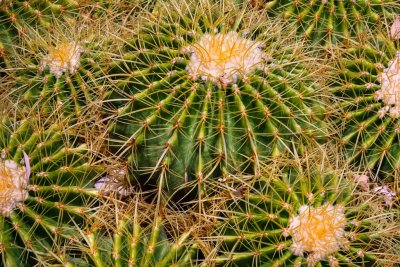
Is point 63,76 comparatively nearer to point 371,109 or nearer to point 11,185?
point 11,185

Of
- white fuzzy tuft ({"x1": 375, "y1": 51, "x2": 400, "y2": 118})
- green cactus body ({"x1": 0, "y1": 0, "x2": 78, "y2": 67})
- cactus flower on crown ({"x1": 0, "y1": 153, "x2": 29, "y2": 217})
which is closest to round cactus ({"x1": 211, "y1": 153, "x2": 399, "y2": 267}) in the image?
white fuzzy tuft ({"x1": 375, "y1": 51, "x2": 400, "y2": 118})

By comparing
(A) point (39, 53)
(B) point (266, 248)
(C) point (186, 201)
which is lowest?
(C) point (186, 201)

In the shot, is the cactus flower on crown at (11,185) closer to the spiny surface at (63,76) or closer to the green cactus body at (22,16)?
the spiny surface at (63,76)

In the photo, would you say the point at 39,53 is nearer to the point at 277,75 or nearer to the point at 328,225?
the point at 277,75

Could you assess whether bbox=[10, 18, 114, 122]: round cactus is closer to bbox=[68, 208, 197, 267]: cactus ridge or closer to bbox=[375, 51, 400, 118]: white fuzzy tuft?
bbox=[68, 208, 197, 267]: cactus ridge

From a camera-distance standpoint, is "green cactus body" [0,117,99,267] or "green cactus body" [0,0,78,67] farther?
"green cactus body" [0,0,78,67]

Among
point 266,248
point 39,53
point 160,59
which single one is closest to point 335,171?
point 266,248

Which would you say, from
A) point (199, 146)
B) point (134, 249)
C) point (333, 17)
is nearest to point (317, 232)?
point (199, 146)
